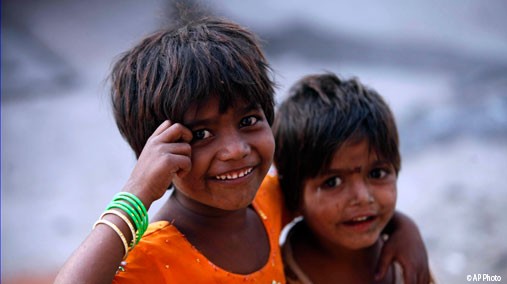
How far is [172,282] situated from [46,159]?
363 cm

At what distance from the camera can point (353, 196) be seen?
1.87 m

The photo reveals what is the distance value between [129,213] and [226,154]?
0.27 meters

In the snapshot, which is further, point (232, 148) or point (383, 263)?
point (383, 263)

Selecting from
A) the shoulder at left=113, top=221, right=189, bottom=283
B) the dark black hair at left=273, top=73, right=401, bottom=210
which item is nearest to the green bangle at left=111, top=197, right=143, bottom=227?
the shoulder at left=113, top=221, right=189, bottom=283

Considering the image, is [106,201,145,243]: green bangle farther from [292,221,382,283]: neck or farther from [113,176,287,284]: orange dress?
[292,221,382,283]: neck

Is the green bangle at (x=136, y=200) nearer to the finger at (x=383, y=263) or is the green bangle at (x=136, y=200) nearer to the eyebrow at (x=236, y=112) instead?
the eyebrow at (x=236, y=112)

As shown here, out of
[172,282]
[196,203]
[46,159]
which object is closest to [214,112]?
[196,203]

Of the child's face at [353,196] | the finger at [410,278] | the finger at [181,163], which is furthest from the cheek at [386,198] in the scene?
the finger at [181,163]

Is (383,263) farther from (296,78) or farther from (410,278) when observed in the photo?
(296,78)

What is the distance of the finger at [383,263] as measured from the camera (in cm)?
200

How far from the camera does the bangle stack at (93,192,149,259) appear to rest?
130 cm

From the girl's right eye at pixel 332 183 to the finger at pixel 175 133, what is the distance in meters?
0.63

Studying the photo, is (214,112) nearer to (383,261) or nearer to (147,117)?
(147,117)

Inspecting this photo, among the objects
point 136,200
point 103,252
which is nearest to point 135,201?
point 136,200
